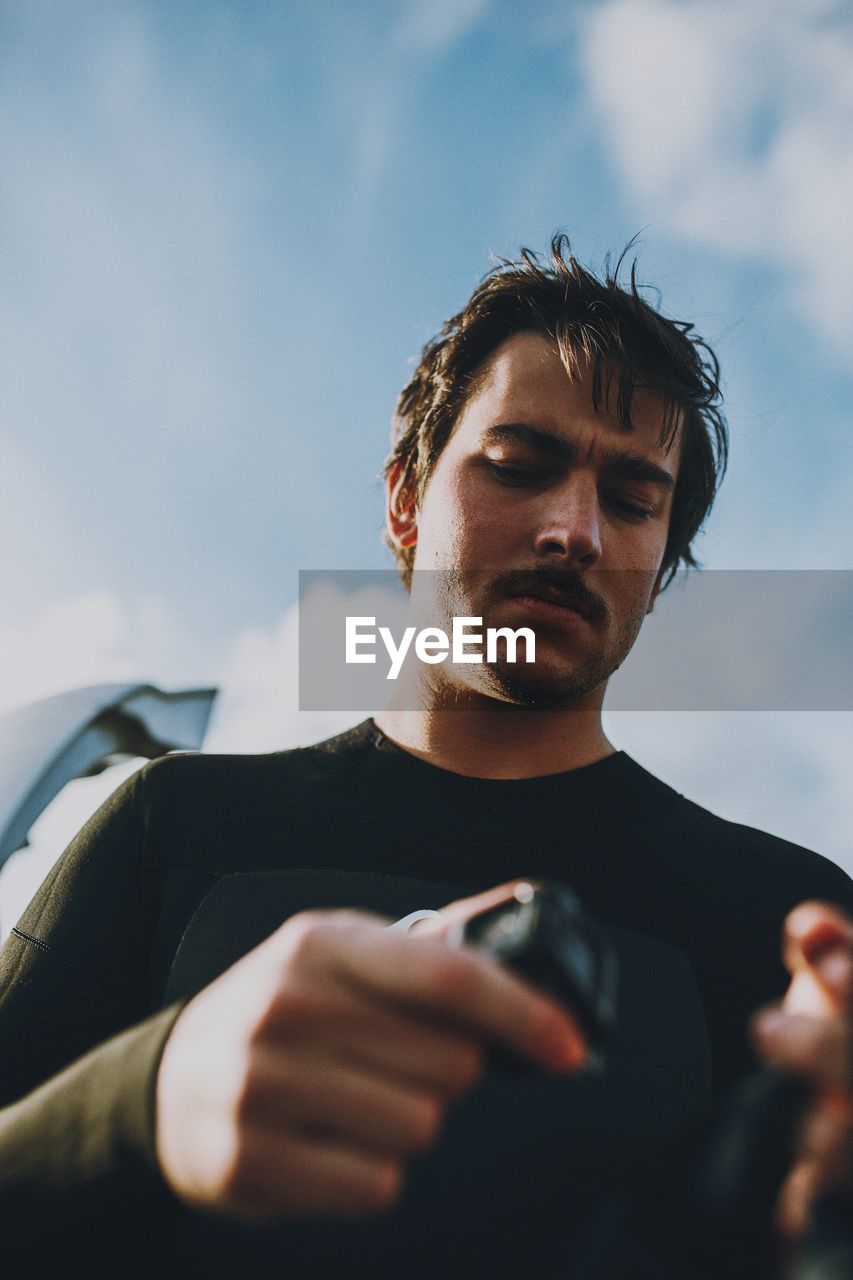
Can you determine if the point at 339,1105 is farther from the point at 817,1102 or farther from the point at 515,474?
the point at 515,474

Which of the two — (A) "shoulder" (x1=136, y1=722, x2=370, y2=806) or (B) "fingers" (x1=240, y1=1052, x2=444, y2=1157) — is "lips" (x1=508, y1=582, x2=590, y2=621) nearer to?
(A) "shoulder" (x1=136, y1=722, x2=370, y2=806)

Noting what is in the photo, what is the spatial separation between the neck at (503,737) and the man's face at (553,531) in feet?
0.23

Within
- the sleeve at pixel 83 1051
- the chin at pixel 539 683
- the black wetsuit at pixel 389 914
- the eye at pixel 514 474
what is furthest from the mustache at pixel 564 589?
the sleeve at pixel 83 1051

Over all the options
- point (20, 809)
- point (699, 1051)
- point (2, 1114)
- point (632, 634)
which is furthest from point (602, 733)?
point (20, 809)

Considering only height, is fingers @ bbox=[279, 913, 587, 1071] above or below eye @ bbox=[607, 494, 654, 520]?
below

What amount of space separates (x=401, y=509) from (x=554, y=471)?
0.86 m

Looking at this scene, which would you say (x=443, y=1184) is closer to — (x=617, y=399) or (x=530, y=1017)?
(x=530, y=1017)

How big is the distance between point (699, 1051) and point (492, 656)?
39.1 inches

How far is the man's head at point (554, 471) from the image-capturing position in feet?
7.37

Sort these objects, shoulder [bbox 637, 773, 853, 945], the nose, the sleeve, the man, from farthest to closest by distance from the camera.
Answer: the nose, shoulder [bbox 637, 773, 853, 945], the sleeve, the man

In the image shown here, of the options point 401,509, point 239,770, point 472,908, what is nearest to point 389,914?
point 239,770

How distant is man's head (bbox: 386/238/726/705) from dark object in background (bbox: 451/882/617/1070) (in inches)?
60.7

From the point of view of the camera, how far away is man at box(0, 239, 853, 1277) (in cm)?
70

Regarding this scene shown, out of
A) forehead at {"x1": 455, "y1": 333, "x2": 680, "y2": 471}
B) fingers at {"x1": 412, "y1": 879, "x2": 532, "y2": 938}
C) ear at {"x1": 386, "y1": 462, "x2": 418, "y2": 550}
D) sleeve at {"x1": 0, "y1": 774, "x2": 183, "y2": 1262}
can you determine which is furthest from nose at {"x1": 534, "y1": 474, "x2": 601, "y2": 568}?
fingers at {"x1": 412, "y1": 879, "x2": 532, "y2": 938}
